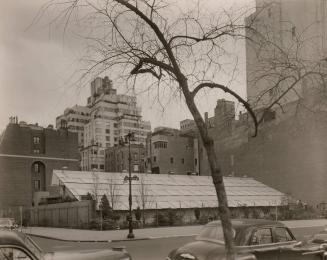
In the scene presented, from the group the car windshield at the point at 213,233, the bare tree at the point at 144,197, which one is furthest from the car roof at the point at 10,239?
the bare tree at the point at 144,197

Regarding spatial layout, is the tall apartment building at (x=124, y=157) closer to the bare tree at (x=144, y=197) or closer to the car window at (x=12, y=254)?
the bare tree at (x=144, y=197)

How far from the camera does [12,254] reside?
562 centimetres

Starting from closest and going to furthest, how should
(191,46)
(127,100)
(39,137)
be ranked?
(191,46) < (127,100) < (39,137)

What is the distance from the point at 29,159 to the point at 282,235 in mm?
78061

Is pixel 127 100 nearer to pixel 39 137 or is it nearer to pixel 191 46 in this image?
pixel 191 46

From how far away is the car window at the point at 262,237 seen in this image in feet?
34.0

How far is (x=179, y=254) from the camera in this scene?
10.4m

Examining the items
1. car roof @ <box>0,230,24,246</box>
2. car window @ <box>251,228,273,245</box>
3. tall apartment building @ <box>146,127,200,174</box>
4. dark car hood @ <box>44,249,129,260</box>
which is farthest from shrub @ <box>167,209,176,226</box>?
tall apartment building @ <box>146,127,200,174</box>

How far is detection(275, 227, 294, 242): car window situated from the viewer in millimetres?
10845

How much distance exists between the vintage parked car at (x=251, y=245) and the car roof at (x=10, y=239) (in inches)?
187

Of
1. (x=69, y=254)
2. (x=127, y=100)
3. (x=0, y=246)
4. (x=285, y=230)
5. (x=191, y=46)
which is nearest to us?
(x=0, y=246)

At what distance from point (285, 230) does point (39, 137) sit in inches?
3183

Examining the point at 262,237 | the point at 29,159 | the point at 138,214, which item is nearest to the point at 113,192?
the point at 138,214

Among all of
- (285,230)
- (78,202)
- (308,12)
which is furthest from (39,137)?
(285,230)
